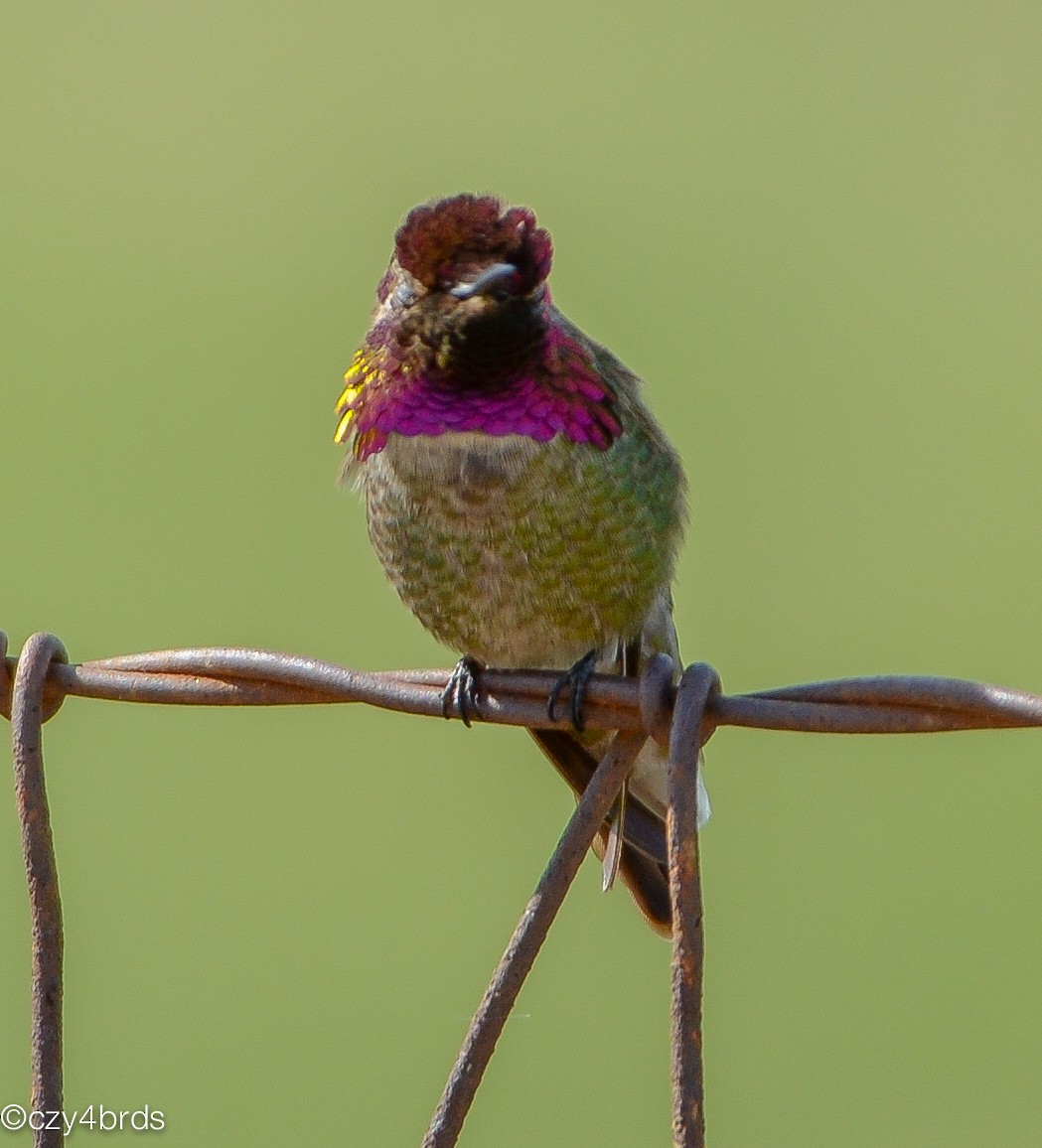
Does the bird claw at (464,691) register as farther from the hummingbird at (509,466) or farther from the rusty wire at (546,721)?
the rusty wire at (546,721)

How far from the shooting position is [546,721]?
96.5 inches

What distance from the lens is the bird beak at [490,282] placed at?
333 centimetres

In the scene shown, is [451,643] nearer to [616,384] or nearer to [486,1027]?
[616,384]

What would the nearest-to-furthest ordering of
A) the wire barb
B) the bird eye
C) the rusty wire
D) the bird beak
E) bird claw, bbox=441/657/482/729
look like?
the rusty wire → the wire barb → bird claw, bbox=441/657/482/729 → the bird beak → the bird eye

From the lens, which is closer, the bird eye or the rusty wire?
the rusty wire

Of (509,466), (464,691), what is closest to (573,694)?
(464,691)

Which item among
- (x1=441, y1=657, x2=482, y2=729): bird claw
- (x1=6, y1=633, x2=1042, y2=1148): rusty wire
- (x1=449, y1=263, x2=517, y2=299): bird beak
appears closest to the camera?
(x1=6, y1=633, x2=1042, y2=1148): rusty wire

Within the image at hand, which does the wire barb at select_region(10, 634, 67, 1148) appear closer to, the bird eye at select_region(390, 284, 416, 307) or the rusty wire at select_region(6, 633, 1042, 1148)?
the rusty wire at select_region(6, 633, 1042, 1148)

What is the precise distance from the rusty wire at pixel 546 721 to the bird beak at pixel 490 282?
1.04m

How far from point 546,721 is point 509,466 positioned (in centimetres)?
122

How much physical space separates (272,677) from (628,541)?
4.68 feet

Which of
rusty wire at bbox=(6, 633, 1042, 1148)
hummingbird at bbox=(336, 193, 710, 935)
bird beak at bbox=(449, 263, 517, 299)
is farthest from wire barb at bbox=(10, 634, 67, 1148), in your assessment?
bird beak at bbox=(449, 263, 517, 299)

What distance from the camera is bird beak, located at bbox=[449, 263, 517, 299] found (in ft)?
10.9

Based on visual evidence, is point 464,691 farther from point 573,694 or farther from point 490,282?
point 490,282
